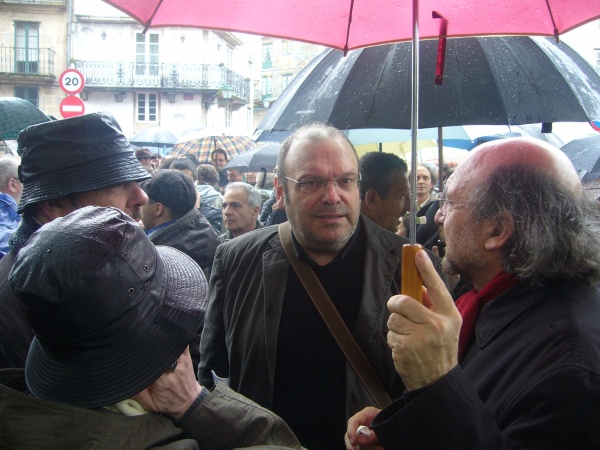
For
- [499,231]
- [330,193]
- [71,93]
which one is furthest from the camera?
[71,93]

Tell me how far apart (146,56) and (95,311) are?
120 feet

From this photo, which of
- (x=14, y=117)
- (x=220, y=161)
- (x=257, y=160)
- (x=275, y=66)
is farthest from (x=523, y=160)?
(x=275, y=66)

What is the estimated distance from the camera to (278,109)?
12.4 feet

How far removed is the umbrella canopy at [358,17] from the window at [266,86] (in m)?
56.3

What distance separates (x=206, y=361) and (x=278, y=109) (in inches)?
70.6

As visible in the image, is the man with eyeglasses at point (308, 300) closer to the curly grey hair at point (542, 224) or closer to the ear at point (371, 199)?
the curly grey hair at point (542, 224)

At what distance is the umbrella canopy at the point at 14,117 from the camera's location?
617 centimetres

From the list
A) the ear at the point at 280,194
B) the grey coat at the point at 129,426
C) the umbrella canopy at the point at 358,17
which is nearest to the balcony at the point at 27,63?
the umbrella canopy at the point at 358,17

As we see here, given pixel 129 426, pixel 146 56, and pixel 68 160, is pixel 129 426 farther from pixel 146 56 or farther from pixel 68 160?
pixel 146 56

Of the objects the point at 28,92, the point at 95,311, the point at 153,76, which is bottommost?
the point at 95,311

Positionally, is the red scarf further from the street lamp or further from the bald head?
the street lamp

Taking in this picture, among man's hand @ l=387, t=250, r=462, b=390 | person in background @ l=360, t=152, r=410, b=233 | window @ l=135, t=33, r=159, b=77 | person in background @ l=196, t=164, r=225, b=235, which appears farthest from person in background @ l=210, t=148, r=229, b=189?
window @ l=135, t=33, r=159, b=77

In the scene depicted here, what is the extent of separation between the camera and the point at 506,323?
5.84ft

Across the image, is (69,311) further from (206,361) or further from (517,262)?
(206,361)
